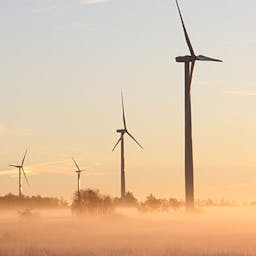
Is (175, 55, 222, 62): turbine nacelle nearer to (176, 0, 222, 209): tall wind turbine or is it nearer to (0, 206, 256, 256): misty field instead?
(176, 0, 222, 209): tall wind turbine

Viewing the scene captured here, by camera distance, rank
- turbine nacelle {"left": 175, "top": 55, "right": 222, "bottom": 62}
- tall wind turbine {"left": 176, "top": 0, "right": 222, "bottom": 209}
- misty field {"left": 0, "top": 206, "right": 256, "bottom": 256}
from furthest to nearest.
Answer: turbine nacelle {"left": 175, "top": 55, "right": 222, "bottom": 62}
tall wind turbine {"left": 176, "top": 0, "right": 222, "bottom": 209}
misty field {"left": 0, "top": 206, "right": 256, "bottom": 256}

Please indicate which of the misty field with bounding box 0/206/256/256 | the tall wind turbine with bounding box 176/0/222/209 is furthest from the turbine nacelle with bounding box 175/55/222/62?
the misty field with bounding box 0/206/256/256

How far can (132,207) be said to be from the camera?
506ft

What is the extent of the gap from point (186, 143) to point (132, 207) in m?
50.1

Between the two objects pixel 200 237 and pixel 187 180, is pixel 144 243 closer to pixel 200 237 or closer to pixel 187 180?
pixel 200 237

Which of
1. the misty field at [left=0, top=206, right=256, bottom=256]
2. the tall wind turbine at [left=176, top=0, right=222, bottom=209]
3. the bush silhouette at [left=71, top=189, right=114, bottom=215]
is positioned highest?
the tall wind turbine at [left=176, top=0, right=222, bottom=209]

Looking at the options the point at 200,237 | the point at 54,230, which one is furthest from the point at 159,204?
the point at 200,237

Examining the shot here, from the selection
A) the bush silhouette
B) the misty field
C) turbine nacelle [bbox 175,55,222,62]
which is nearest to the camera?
the misty field

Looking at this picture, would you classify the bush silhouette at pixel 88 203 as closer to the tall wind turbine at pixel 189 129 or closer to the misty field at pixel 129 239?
the misty field at pixel 129 239

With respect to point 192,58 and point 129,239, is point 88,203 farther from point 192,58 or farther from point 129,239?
point 129,239

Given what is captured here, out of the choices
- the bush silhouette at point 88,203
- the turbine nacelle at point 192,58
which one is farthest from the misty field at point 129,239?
the turbine nacelle at point 192,58

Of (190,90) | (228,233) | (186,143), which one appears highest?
(190,90)

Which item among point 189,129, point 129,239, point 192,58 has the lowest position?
point 129,239

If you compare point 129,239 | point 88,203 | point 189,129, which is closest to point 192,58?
point 189,129
